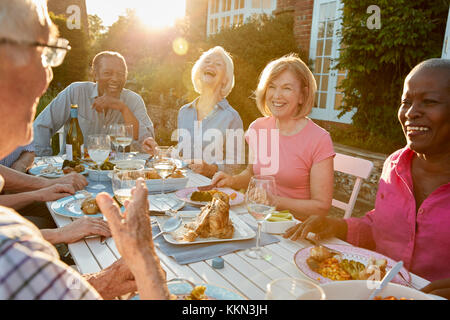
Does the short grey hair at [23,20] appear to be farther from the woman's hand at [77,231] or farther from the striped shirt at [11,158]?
the striped shirt at [11,158]

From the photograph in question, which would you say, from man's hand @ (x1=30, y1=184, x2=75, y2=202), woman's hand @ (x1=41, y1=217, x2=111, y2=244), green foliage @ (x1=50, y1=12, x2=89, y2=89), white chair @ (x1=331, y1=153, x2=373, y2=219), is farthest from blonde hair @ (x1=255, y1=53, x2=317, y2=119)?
green foliage @ (x1=50, y1=12, x2=89, y2=89)

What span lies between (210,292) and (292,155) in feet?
5.90

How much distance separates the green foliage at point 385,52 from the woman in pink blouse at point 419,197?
404 cm

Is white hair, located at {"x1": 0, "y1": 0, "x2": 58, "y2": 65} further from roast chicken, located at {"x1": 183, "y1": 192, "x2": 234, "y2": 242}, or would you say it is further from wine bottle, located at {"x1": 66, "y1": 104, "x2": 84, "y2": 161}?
wine bottle, located at {"x1": 66, "y1": 104, "x2": 84, "y2": 161}

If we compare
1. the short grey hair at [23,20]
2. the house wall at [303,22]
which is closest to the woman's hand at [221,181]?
the short grey hair at [23,20]

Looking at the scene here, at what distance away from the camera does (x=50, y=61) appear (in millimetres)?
833

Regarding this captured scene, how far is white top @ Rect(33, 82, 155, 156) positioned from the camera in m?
3.68

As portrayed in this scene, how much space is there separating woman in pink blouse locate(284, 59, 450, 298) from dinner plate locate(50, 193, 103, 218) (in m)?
1.10

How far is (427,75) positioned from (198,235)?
4.60 ft

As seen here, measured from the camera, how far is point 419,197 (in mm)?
1903

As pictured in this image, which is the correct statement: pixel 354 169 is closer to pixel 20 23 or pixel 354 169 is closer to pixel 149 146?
pixel 149 146

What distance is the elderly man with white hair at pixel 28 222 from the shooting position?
0.59 meters

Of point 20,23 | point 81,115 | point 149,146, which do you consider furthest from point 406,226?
point 81,115
